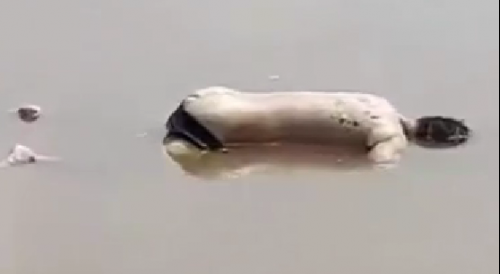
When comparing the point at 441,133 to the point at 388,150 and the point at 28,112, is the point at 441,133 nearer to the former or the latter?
the point at 388,150

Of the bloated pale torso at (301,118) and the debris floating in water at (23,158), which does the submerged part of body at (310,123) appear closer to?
the bloated pale torso at (301,118)

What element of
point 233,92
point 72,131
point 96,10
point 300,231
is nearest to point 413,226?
point 300,231

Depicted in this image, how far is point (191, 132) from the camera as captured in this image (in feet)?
4.24

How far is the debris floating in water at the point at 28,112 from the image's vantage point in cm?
131

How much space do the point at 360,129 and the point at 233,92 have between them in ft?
0.54

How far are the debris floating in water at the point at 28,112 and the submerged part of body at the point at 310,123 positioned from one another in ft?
0.56

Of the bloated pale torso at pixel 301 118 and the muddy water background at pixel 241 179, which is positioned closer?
the muddy water background at pixel 241 179

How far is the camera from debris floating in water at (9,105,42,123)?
1314 mm

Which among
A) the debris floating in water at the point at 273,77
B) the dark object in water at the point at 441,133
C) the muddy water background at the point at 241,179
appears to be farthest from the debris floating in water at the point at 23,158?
the dark object in water at the point at 441,133

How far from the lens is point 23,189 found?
1217mm

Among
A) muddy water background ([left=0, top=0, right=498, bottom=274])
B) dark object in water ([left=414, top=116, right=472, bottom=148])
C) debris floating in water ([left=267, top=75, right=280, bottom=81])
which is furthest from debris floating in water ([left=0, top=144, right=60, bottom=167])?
dark object in water ([left=414, top=116, right=472, bottom=148])

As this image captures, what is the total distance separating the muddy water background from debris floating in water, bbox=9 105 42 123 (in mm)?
14

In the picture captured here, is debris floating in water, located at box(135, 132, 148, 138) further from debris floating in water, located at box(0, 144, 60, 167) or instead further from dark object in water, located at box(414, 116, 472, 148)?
dark object in water, located at box(414, 116, 472, 148)

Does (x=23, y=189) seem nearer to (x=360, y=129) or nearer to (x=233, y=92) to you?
(x=233, y=92)
